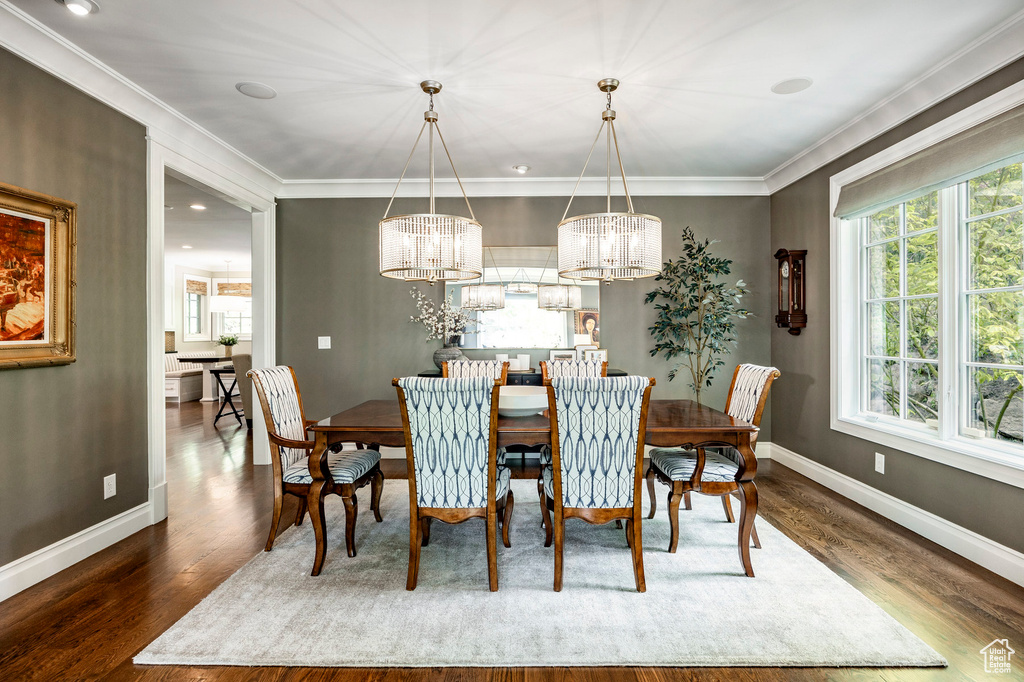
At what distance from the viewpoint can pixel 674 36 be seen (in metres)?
2.40

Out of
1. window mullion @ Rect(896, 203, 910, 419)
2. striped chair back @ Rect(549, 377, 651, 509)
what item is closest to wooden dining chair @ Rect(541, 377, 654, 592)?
striped chair back @ Rect(549, 377, 651, 509)

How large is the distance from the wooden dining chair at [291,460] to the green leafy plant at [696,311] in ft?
9.66

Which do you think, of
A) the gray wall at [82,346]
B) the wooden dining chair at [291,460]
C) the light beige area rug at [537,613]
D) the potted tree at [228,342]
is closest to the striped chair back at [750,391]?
the light beige area rug at [537,613]

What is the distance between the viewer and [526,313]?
4.87 metres

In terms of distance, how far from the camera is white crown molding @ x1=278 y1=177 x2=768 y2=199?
184 inches

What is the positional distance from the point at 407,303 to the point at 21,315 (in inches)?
109

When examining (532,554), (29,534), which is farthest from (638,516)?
(29,534)

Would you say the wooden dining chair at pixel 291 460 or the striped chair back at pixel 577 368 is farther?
the striped chair back at pixel 577 368

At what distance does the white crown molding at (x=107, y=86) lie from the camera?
225 centimetres

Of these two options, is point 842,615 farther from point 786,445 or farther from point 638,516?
point 786,445

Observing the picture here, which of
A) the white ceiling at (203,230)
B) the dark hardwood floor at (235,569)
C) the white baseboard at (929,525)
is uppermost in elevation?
the white ceiling at (203,230)

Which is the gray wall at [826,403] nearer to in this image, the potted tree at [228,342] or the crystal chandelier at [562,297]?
the crystal chandelier at [562,297]

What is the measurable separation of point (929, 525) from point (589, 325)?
2.79 m

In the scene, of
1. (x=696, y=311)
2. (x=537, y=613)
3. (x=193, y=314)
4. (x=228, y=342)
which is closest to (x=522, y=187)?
(x=696, y=311)
